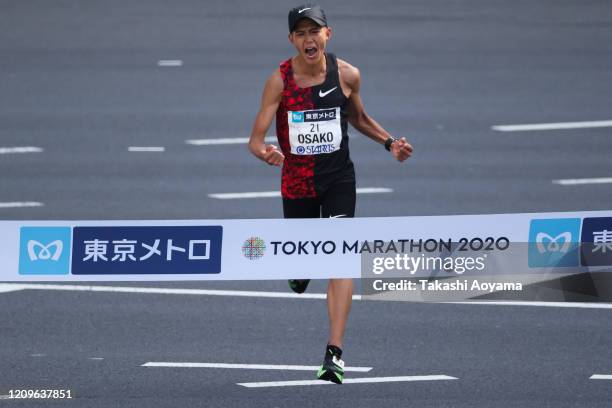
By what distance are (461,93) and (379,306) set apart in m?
9.87

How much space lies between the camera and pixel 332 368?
32.8ft

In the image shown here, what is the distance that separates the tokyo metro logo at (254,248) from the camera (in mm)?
9805

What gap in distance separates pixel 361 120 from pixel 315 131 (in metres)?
0.51

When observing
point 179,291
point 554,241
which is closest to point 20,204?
point 179,291

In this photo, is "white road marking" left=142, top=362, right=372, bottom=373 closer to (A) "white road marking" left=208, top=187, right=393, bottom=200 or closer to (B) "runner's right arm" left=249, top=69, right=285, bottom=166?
(B) "runner's right arm" left=249, top=69, right=285, bottom=166

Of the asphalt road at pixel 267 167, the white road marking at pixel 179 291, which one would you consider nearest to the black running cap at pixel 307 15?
the asphalt road at pixel 267 167

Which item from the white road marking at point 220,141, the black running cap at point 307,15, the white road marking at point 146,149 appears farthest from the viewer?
the white road marking at point 220,141

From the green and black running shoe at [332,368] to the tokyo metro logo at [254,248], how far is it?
82cm

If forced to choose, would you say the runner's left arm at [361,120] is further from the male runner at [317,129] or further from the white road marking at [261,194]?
the white road marking at [261,194]

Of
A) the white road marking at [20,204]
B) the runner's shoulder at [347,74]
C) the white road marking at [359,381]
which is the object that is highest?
the runner's shoulder at [347,74]

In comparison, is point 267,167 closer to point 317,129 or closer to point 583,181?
point 583,181

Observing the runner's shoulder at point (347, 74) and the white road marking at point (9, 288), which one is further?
the white road marking at point (9, 288)

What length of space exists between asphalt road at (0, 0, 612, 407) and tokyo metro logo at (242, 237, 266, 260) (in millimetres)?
1200

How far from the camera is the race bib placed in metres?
10.3
